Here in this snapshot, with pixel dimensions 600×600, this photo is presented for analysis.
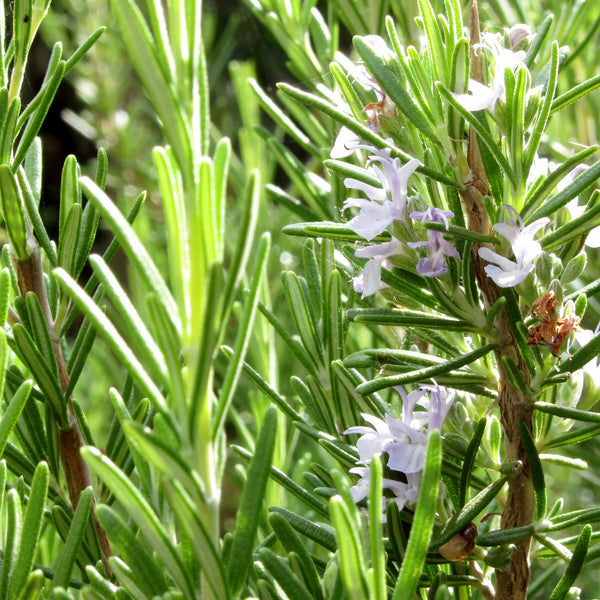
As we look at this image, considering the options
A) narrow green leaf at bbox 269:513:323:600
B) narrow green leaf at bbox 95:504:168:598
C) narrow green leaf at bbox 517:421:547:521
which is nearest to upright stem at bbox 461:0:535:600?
narrow green leaf at bbox 517:421:547:521

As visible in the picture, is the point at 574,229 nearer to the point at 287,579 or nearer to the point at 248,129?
the point at 287,579

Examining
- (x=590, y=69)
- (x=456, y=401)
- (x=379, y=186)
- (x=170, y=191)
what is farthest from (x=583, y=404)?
(x=590, y=69)

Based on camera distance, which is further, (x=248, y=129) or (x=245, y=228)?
(x=248, y=129)

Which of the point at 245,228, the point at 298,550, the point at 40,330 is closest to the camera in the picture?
the point at 245,228

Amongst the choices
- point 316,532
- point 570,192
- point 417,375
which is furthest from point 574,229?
point 316,532

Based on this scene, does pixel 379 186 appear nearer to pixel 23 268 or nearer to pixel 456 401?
pixel 456 401

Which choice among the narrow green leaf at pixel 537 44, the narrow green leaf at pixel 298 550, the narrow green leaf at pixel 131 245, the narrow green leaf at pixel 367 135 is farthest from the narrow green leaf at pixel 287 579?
the narrow green leaf at pixel 537 44
